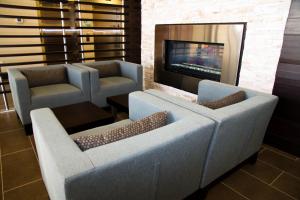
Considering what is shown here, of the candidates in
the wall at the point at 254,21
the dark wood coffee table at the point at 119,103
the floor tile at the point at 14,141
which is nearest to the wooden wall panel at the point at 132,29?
the wall at the point at 254,21

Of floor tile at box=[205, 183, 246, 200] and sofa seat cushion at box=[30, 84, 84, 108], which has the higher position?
sofa seat cushion at box=[30, 84, 84, 108]

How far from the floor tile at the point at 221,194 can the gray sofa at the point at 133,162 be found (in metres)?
0.33

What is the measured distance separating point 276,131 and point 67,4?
12.8ft

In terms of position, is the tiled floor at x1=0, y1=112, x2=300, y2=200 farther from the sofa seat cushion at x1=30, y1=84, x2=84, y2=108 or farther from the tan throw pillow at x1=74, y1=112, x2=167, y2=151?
the tan throw pillow at x1=74, y1=112, x2=167, y2=151

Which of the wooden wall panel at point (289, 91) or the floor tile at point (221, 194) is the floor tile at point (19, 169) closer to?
the floor tile at point (221, 194)

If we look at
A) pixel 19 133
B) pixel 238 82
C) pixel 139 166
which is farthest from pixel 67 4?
pixel 139 166

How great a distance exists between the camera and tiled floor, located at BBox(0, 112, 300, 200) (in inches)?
67.2

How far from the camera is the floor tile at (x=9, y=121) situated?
279 cm

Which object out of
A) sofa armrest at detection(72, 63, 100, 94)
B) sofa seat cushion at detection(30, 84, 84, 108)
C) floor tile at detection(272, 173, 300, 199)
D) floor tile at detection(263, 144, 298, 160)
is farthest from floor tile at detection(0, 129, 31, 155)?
floor tile at detection(263, 144, 298, 160)

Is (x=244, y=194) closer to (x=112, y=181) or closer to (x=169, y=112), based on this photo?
(x=169, y=112)

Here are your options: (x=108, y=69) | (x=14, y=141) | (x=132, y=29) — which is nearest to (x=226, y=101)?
(x=14, y=141)

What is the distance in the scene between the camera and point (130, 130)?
118 cm

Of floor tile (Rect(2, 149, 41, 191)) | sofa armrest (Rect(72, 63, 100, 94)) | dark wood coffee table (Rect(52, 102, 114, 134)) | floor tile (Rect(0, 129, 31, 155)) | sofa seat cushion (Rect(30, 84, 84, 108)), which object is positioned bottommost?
floor tile (Rect(2, 149, 41, 191))

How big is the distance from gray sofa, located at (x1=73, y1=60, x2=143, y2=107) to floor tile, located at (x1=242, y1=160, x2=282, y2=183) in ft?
6.74
